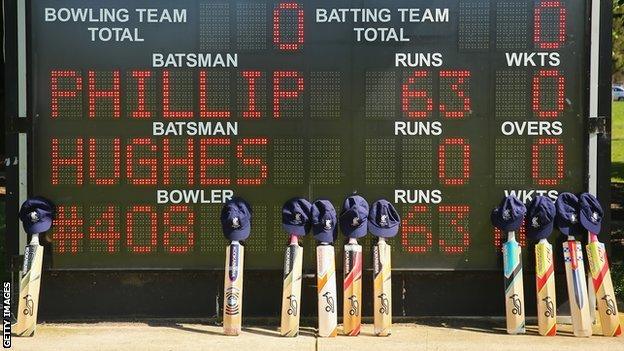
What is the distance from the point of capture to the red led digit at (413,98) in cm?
753

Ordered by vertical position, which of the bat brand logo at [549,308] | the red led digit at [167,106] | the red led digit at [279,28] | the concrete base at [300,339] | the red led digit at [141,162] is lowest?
the concrete base at [300,339]

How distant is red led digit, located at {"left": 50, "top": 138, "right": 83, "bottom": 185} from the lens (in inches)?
296

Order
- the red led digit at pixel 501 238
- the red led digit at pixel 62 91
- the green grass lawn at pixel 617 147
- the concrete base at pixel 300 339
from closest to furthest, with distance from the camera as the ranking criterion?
the concrete base at pixel 300 339 → the red led digit at pixel 62 91 → the red led digit at pixel 501 238 → the green grass lawn at pixel 617 147

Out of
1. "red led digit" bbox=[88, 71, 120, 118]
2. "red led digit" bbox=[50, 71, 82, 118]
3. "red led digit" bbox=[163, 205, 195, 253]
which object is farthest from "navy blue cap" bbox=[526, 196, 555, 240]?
"red led digit" bbox=[50, 71, 82, 118]

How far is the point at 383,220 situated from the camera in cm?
734

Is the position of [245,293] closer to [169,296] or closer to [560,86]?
[169,296]

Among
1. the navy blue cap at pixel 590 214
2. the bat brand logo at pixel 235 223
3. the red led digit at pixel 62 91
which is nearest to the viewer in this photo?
the bat brand logo at pixel 235 223

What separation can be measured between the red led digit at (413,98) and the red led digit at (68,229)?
2634 millimetres

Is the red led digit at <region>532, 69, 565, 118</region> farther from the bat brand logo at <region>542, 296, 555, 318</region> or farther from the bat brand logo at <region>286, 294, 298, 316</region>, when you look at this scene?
the bat brand logo at <region>286, 294, 298, 316</region>

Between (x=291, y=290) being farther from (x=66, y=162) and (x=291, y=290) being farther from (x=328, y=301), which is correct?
(x=66, y=162)

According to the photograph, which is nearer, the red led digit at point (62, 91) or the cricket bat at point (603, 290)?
the cricket bat at point (603, 290)

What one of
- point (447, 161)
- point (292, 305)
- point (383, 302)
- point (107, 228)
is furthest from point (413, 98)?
point (107, 228)

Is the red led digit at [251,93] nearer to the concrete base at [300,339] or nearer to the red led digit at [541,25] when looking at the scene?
the concrete base at [300,339]

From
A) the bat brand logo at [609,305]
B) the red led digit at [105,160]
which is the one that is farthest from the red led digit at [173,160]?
the bat brand logo at [609,305]
